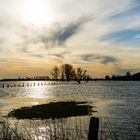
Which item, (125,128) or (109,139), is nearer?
(109,139)

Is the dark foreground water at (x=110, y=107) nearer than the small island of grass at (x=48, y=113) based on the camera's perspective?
Yes

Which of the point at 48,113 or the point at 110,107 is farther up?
the point at 110,107

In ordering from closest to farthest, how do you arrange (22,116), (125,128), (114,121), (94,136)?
1. (94,136)
2. (125,128)
3. (114,121)
4. (22,116)

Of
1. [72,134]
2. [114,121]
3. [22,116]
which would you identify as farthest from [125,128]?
[22,116]

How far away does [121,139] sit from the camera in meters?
22.4

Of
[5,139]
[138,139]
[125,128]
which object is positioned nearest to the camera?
[5,139]

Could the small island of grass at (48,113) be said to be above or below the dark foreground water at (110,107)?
below

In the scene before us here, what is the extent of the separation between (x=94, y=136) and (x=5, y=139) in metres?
4.16

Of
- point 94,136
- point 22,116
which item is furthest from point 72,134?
point 22,116

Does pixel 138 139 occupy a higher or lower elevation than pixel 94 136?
lower

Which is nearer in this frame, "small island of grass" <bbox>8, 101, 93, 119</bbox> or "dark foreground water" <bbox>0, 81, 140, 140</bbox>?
"dark foreground water" <bbox>0, 81, 140, 140</bbox>

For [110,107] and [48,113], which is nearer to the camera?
[48,113]

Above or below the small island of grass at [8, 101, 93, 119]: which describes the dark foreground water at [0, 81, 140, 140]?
above

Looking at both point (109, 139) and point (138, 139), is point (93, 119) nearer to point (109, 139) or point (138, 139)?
point (138, 139)
